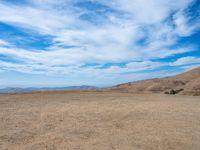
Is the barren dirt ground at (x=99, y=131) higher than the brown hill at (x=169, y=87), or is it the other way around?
the brown hill at (x=169, y=87)

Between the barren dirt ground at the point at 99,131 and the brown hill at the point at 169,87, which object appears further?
the brown hill at the point at 169,87

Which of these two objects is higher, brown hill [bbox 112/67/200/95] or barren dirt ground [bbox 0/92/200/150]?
brown hill [bbox 112/67/200/95]

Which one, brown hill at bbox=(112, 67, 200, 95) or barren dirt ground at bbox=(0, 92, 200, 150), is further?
brown hill at bbox=(112, 67, 200, 95)

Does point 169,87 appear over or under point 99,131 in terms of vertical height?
over

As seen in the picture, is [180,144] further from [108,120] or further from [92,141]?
[108,120]

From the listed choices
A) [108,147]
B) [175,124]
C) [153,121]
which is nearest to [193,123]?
[175,124]

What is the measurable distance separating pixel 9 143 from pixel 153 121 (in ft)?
18.9

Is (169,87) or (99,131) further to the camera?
(169,87)

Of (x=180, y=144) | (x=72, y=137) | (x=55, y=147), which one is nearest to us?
(x=55, y=147)

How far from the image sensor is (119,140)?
7.54m

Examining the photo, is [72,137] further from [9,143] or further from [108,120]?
[108,120]

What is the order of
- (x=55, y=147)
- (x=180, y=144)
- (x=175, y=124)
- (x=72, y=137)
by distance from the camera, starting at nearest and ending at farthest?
(x=55, y=147) < (x=180, y=144) < (x=72, y=137) < (x=175, y=124)

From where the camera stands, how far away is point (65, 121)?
10.3 meters

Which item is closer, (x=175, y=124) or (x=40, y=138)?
(x=40, y=138)
